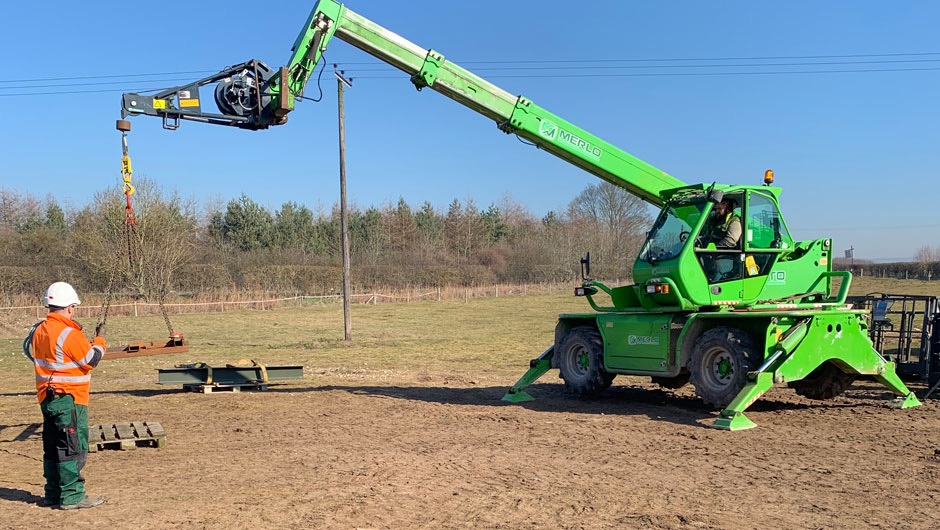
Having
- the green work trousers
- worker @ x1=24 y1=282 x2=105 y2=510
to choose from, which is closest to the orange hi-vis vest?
worker @ x1=24 y1=282 x2=105 y2=510

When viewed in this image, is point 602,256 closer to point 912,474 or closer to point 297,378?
point 297,378

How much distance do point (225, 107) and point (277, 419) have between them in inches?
176

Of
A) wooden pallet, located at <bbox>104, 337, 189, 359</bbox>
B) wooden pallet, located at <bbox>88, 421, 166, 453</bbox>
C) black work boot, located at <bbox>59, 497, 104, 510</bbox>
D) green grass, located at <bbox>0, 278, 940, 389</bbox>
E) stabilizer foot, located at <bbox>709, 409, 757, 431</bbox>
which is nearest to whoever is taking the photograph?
black work boot, located at <bbox>59, 497, 104, 510</bbox>

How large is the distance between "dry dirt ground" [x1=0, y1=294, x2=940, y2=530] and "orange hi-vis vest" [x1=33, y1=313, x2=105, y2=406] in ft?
3.45

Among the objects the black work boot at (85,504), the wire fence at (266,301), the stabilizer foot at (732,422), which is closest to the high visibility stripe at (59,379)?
the black work boot at (85,504)

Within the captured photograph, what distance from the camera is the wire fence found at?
36.2m

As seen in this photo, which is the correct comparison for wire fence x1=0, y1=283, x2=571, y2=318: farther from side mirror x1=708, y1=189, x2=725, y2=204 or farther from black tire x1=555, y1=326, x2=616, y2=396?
side mirror x1=708, y1=189, x2=725, y2=204

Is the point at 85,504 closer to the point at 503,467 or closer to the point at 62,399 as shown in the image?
the point at 62,399

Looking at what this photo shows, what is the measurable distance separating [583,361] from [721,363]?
8.53ft

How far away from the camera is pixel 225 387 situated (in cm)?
1344

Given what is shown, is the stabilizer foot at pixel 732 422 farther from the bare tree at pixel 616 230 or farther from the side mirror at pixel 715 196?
the bare tree at pixel 616 230

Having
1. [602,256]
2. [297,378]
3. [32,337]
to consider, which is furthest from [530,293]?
[32,337]

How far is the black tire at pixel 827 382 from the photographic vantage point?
35.5ft

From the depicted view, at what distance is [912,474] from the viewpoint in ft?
22.9
